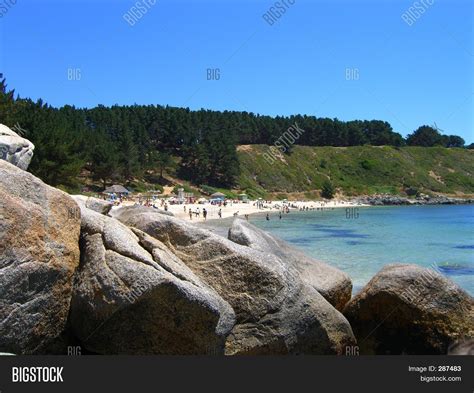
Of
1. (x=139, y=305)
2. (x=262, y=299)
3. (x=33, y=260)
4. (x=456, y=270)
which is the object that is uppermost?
(x=33, y=260)

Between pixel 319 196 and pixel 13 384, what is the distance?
5150 inches

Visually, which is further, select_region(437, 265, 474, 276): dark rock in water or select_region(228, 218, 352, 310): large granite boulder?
select_region(437, 265, 474, 276): dark rock in water

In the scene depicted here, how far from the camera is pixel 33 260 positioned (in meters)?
7.42

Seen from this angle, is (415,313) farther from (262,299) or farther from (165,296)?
(165,296)

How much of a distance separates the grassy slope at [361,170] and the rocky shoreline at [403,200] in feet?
21.5

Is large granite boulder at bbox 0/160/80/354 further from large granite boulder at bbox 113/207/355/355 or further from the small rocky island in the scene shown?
large granite boulder at bbox 113/207/355/355

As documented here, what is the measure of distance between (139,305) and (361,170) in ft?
519

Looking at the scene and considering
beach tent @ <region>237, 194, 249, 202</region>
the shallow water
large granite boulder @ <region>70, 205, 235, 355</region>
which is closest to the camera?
large granite boulder @ <region>70, 205, 235, 355</region>

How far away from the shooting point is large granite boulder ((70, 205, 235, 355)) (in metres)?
7.90

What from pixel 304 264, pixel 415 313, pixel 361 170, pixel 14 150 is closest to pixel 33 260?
pixel 304 264

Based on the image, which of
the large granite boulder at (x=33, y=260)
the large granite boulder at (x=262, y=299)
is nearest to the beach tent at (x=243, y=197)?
the large granite boulder at (x=262, y=299)

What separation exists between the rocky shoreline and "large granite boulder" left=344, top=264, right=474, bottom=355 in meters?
124

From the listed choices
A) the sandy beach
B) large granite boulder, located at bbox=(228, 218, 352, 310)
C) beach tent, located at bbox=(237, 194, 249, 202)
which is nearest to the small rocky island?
large granite boulder, located at bbox=(228, 218, 352, 310)

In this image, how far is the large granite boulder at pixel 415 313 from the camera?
34.3 feet
